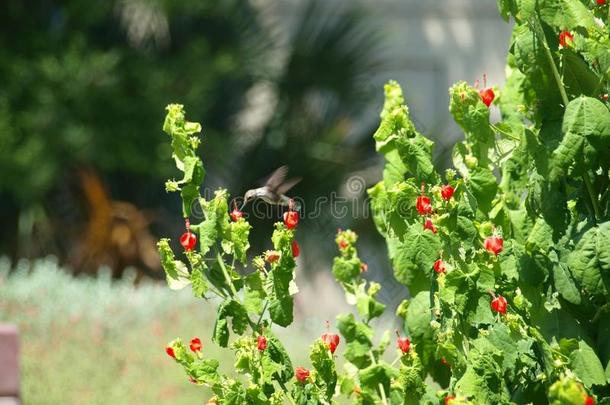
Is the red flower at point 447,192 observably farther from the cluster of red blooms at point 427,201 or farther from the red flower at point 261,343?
the red flower at point 261,343

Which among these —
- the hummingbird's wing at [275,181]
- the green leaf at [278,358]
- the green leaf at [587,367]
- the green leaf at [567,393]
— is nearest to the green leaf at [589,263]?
the green leaf at [587,367]

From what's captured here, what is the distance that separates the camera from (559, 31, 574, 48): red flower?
2.02m

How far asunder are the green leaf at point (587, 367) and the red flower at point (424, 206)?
0.37m

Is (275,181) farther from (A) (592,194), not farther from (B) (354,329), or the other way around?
(A) (592,194)

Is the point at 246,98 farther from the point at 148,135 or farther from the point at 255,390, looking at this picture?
the point at 255,390

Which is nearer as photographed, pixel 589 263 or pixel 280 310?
pixel 589 263

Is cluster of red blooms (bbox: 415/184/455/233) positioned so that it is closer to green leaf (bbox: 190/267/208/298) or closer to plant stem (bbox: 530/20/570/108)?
plant stem (bbox: 530/20/570/108)

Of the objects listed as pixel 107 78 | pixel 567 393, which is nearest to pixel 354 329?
pixel 567 393

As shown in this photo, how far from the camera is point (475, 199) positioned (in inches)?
86.6

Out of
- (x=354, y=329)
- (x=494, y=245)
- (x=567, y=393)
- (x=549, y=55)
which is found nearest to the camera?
(x=567, y=393)

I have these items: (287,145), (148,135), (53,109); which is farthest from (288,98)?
(53,109)

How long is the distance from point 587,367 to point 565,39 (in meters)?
0.58

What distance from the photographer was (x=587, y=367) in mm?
1954

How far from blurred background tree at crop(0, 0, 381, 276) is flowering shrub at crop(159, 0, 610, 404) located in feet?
21.1
